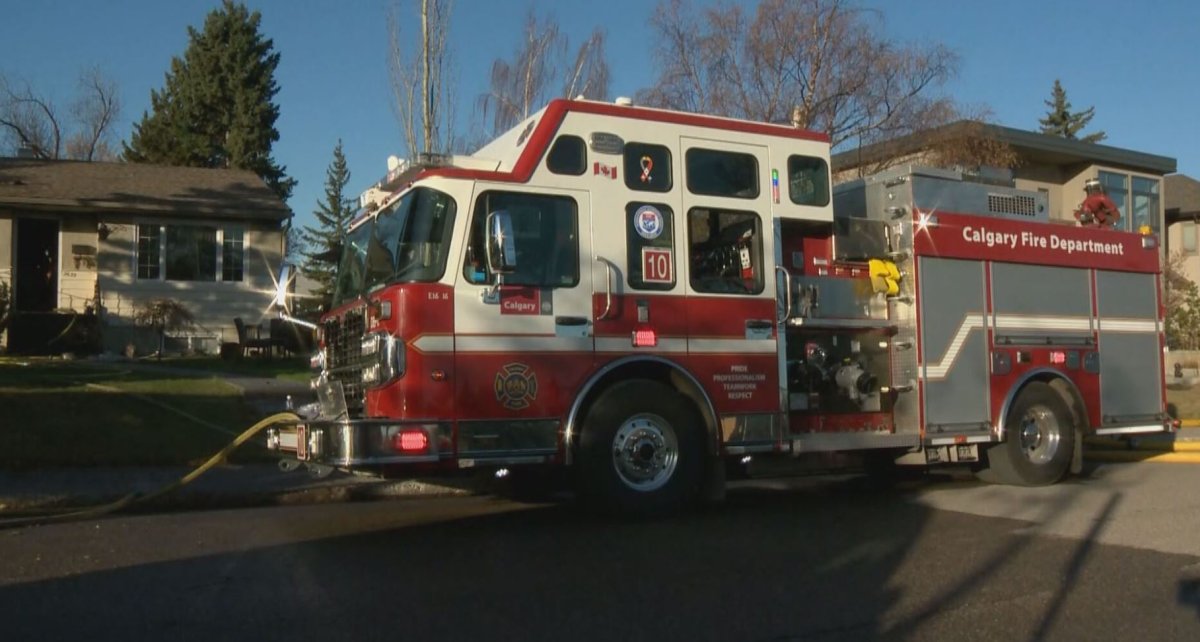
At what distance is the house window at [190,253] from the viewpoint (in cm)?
2450

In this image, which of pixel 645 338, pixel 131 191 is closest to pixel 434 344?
pixel 645 338

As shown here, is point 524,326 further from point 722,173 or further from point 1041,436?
point 1041,436

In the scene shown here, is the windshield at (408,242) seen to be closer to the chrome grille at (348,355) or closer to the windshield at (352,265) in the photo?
the windshield at (352,265)

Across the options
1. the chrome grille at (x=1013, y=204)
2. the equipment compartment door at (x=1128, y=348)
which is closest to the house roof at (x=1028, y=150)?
the equipment compartment door at (x=1128, y=348)

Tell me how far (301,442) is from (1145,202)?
3293 cm

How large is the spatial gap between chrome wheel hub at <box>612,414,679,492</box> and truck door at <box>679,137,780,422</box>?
0.52 meters

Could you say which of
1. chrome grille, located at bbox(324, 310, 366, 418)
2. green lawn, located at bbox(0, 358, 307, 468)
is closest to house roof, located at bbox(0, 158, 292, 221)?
green lawn, located at bbox(0, 358, 307, 468)

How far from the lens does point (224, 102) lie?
40.5m

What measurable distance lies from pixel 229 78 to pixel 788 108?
1005 inches

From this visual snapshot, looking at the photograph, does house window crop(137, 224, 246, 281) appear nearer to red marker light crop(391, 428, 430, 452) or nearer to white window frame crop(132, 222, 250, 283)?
white window frame crop(132, 222, 250, 283)

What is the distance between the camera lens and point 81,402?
13.4 metres

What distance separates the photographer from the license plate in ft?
26.3

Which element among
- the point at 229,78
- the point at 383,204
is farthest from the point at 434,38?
the point at 229,78

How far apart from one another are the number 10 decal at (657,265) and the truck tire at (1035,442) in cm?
406
